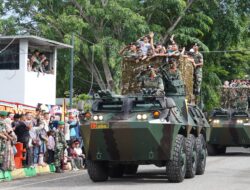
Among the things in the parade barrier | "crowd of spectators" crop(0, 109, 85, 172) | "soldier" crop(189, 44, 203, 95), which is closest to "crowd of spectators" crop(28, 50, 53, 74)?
"crowd of spectators" crop(0, 109, 85, 172)

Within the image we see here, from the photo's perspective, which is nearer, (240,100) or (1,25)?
(240,100)

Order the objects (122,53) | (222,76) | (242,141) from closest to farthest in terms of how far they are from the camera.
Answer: (122,53)
(242,141)
(222,76)

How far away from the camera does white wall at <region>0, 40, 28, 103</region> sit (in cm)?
2747

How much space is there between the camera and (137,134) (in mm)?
14211

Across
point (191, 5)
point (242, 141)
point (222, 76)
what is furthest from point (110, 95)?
point (222, 76)

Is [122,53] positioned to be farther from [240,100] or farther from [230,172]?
[240,100]

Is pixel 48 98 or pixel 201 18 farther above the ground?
pixel 201 18

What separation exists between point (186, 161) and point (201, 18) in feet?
74.3

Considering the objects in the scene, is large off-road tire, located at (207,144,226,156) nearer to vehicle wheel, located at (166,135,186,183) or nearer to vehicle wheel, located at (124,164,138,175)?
vehicle wheel, located at (124,164,138,175)

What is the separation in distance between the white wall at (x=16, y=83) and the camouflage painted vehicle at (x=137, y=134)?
12651 mm

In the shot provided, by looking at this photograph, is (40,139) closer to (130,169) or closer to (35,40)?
(130,169)

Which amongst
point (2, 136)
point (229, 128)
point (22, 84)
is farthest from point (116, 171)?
point (22, 84)

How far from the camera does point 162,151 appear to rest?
14.3 meters

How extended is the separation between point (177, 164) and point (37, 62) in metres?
14.8
